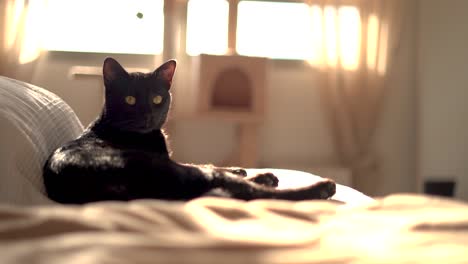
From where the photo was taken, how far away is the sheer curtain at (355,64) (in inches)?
123

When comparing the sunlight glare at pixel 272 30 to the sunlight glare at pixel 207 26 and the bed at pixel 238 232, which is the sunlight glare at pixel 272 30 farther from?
the bed at pixel 238 232

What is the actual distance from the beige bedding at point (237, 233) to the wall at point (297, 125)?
7.83 feet

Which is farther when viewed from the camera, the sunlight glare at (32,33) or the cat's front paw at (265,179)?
the sunlight glare at (32,33)

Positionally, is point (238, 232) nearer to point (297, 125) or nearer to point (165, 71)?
point (165, 71)

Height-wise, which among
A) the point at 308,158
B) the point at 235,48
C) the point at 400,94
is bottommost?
the point at 308,158

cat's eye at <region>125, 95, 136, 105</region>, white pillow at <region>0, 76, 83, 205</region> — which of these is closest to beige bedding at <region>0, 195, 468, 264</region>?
white pillow at <region>0, 76, 83, 205</region>

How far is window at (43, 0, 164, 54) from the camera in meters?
Answer: 3.13

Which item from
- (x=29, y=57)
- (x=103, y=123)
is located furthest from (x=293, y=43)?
(x=103, y=123)

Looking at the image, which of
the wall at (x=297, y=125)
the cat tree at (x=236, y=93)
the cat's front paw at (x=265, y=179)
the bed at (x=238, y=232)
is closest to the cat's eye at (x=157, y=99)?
the cat's front paw at (x=265, y=179)

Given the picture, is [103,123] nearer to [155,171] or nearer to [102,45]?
[155,171]

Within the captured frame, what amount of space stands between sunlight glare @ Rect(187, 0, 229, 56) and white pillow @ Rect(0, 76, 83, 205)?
1907mm

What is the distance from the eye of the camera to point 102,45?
10.4 feet

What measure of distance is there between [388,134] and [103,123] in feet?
7.52

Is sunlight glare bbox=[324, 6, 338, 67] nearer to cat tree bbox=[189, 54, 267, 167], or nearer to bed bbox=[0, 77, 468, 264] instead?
cat tree bbox=[189, 54, 267, 167]
